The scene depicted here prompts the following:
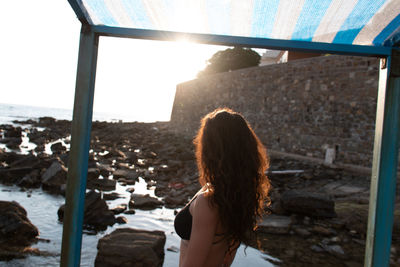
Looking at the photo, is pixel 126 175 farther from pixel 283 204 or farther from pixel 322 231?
pixel 322 231

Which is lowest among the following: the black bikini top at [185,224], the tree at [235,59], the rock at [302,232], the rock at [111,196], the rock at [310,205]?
the rock at [111,196]

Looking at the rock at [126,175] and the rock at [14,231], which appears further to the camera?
the rock at [126,175]

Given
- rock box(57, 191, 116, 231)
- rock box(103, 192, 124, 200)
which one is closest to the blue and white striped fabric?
rock box(57, 191, 116, 231)

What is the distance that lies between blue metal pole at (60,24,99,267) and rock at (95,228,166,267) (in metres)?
1.67

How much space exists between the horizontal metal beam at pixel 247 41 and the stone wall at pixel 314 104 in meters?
7.65

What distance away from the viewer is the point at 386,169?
5.59 feet

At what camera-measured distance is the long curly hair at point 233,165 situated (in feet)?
4.71

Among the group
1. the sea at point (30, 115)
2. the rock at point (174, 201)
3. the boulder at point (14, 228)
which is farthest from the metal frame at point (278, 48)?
the sea at point (30, 115)

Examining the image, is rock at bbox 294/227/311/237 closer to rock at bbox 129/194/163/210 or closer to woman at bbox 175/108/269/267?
rock at bbox 129/194/163/210

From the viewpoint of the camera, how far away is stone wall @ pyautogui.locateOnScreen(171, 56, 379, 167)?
8.73 m

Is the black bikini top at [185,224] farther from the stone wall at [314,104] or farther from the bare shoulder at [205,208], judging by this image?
the stone wall at [314,104]

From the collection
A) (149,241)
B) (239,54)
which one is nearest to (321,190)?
(149,241)

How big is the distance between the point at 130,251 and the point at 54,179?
4.24 metres

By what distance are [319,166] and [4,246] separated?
782 centimetres
